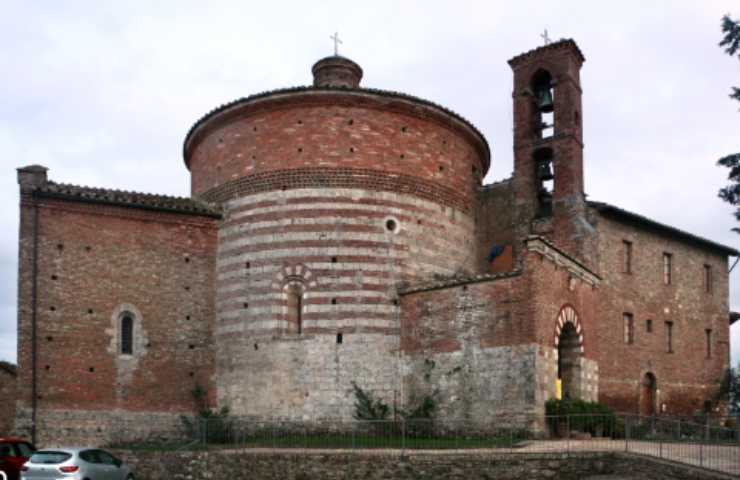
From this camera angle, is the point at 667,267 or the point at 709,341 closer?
the point at 667,267

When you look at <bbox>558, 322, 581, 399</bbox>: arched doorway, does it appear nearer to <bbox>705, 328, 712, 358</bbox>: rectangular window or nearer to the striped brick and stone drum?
the striped brick and stone drum

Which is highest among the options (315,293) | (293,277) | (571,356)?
(293,277)

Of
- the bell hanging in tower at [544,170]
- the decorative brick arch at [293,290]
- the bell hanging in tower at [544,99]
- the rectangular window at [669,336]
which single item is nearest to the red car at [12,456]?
the decorative brick arch at [293,290]

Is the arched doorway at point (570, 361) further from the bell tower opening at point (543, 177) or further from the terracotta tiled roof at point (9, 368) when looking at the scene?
the terracotta tiled roof at point (9, 368)

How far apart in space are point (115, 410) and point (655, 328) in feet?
63.3

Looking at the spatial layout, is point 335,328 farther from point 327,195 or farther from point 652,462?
point 652,462

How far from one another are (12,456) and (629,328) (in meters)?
20.4

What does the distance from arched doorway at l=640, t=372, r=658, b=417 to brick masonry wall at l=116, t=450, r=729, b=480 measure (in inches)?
491

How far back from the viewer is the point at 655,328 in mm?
30234

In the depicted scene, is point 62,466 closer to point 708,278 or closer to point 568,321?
point 568,321

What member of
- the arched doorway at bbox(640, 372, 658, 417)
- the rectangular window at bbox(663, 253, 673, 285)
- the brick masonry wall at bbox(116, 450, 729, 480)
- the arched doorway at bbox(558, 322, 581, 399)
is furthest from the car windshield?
the rectangular window at bbox(663, 253, 673, 285)

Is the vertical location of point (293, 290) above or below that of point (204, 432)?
above

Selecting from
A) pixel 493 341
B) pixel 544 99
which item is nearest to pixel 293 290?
pixel 493 341

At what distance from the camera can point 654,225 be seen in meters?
30.0
